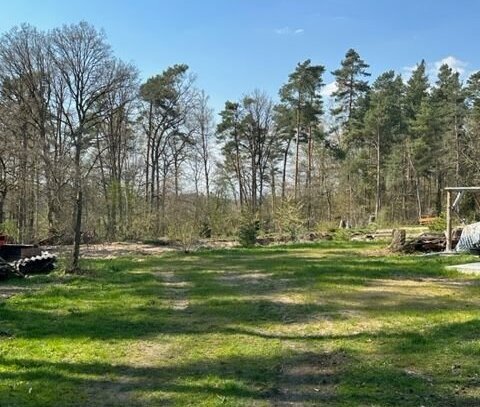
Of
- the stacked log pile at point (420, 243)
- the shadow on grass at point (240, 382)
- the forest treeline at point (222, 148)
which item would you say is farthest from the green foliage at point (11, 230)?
the shadow on grass at point (240, 382)

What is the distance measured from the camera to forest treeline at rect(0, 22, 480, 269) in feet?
105

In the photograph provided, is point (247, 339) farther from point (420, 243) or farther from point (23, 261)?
point (420, 243)

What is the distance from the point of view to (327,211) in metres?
49.7

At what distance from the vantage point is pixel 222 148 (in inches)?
1929

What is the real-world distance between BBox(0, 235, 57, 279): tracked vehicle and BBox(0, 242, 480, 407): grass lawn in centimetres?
92

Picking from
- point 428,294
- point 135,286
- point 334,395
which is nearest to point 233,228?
point 135,286

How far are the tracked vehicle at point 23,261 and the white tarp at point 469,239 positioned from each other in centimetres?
1203

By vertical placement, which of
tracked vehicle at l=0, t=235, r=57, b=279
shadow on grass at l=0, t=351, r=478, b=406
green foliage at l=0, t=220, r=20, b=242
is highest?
green foliage at l=0, t=220, r=20, b=242

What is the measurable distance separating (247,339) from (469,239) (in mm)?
11503

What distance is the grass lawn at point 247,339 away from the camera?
5.23 meters

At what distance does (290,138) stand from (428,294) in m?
38.2

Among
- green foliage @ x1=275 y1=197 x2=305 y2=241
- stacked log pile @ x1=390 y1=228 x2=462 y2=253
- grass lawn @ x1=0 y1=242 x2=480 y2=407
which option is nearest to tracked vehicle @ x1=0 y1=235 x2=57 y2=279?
grass lawn @ x1=0 y1=242 x2=480 y2=407

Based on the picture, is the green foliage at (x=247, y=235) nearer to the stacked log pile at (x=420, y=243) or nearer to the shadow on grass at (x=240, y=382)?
the stacked log pile at (x=420, y=243)

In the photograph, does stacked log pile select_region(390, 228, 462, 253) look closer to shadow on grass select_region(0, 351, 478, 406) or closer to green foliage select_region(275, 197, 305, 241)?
green foliage select_region(275, 197, 305, 241)
